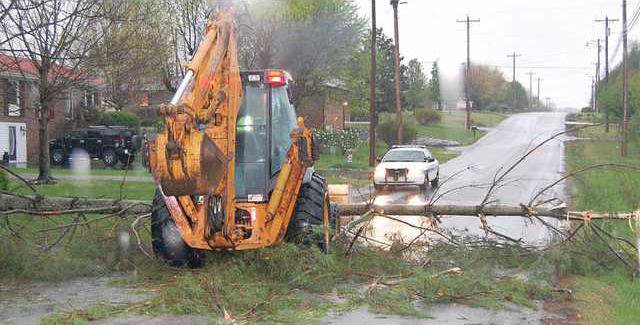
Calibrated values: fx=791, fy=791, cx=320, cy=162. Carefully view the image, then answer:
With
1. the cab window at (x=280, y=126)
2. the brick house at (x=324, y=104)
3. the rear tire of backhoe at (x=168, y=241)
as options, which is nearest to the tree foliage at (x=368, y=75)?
the brick house at (x=324, y=104)

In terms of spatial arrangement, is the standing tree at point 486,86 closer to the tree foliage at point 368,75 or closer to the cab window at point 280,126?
the tree foliage at point 368,75

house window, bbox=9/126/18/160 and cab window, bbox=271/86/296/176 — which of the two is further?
house window, bbox=9/126/18/160

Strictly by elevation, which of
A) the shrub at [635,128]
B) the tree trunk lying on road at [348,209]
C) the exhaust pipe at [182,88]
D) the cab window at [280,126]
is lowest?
the tree trunk lying on road at [348,209]

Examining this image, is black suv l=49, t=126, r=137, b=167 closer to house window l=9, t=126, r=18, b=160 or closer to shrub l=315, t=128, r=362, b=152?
house window l=9, t=126, r=18, b=160

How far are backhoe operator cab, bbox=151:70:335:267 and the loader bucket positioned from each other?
3.13 ft

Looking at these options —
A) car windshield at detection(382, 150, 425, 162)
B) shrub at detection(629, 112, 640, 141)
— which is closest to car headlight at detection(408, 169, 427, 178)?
car windshield at detection(382, 150, 425, 162)

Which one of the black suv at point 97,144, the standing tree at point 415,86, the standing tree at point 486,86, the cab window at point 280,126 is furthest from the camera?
the standing tree at point 486,86

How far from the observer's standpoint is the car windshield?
90.8 ft

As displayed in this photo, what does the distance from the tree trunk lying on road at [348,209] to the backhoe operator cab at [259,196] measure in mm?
1296

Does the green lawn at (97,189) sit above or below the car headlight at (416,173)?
below

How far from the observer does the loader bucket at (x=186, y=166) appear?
755 cm

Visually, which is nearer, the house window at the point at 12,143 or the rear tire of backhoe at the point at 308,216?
the rear tire of backhoe at the point at 308,216

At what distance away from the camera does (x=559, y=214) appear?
10414 millimetres

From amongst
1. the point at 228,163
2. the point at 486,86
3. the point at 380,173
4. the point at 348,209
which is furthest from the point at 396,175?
the point at 486,86
